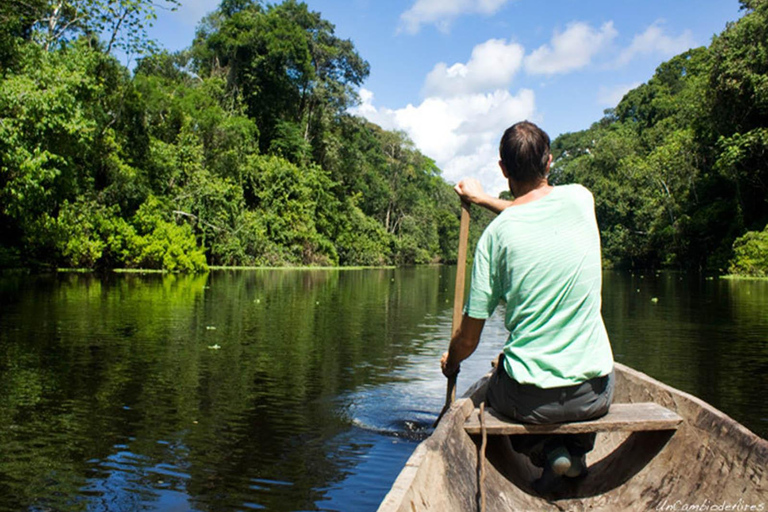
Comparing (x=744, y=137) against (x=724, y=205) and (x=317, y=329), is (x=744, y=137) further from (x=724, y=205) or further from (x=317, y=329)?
(x=317, y=329)

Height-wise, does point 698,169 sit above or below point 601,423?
above

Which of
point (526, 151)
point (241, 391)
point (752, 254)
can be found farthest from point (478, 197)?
point (752, 254)

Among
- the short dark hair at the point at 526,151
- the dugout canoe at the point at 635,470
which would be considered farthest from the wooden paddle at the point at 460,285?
the short dark hair at the point at 526,151

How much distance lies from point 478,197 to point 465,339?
0.82 metres

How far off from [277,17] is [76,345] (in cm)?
3784

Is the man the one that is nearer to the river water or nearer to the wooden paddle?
the wooden paddle

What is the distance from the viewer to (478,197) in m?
3.67

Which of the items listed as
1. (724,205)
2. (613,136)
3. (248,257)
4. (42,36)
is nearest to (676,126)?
(613,136)

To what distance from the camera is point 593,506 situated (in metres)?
3.51

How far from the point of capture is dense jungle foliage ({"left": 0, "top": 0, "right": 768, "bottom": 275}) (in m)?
20.3

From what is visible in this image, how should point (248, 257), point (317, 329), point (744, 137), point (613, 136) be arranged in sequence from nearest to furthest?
point (317, 329) < point (744, 137) < point (248, 257) < point (613, 136)

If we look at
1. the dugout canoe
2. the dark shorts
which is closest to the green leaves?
the dugout canoe

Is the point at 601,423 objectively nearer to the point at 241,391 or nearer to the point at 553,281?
the point at 553,281

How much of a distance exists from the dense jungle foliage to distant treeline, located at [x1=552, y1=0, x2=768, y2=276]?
12 cm
